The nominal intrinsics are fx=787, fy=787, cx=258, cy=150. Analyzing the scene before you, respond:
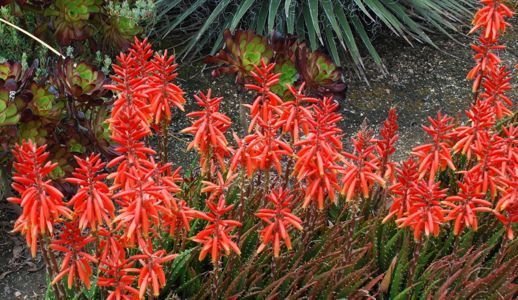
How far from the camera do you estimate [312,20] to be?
456 centimetres

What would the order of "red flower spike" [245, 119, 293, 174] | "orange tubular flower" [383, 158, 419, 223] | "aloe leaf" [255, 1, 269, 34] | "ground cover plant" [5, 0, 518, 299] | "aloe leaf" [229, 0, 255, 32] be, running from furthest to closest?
"aloe leaf" [255, 1, 269, 34] → "aloe leaf" [229, 0, 255, 32] → "orange tubular flower" [383, 158, 419, 223] → "red flower spike" [245, 119, 293, 174] → "ground cover plant" [5, 0, 518, 299]

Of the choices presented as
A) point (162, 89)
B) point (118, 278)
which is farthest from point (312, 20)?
point (118, 278)

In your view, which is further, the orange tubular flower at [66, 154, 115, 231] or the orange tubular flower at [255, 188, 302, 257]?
the orange tubular flower at [255, 188, 302, 257]

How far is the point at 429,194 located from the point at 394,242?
0.69m

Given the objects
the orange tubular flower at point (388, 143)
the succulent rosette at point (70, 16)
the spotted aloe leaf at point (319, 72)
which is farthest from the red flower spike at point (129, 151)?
the succulent rosette at point (70, 16)

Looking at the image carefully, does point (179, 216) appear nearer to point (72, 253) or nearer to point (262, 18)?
point (72, 253)

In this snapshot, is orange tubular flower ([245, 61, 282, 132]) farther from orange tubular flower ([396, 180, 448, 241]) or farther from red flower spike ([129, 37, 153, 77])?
orange tubular flower ([396, 180, 448, 241])

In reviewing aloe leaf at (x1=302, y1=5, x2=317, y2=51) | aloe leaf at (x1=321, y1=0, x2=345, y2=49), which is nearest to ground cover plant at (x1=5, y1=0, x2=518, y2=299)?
aloe leaf at (x1=321, y1=0, x2=345, y2=49)

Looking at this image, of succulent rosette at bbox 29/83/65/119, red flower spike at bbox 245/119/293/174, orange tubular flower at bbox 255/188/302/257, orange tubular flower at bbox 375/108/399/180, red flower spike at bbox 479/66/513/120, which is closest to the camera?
orange tubular flower at bbox 255/188/302/257

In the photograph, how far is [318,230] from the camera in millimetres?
2947

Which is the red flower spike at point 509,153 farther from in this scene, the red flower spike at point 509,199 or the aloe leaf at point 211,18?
the aloe leaf at point 211,18

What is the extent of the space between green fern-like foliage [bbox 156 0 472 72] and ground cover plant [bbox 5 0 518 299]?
168cm

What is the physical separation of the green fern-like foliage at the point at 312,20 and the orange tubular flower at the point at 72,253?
103 inches

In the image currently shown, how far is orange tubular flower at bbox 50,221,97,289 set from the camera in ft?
6.52
